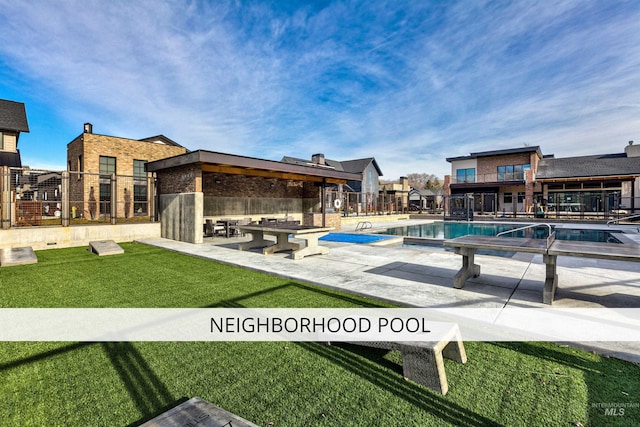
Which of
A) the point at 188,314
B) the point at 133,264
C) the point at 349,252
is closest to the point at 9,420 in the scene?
the point at 188,314

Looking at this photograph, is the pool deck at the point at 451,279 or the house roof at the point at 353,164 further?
the house roof at the point at 353,164

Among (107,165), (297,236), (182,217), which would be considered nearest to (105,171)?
(107,165)

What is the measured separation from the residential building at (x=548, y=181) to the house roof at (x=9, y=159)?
1348 inches

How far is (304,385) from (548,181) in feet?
119

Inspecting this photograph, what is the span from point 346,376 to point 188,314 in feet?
8.30

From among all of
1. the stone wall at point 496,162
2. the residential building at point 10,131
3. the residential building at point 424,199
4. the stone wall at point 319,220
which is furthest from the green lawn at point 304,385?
the residential building at point 424,199

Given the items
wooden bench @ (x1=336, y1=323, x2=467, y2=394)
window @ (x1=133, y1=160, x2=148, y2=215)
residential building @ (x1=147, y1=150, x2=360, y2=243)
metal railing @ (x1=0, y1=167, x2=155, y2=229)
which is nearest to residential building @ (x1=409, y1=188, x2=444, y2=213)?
residential building @ (x1=147, y1=150, x2=360, y2=243)

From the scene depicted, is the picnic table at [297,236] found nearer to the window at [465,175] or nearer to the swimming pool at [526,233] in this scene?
the swimming pool at [526,233]

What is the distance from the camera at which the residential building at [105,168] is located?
18.1 meters

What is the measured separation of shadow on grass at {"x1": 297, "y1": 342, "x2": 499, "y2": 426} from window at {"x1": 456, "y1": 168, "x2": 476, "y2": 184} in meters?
35.1

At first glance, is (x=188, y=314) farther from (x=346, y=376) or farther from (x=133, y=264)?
(x=133, y=264)

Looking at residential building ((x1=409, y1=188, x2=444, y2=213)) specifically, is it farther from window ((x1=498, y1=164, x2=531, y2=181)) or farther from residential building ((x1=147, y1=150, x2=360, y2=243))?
residential building ((x1=147, y1=150, x2=360, y2=243))

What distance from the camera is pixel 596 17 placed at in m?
11.5

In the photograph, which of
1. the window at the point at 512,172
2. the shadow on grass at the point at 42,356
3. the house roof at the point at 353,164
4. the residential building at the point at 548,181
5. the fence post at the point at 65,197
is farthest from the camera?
the house roof at the point at 353,164
